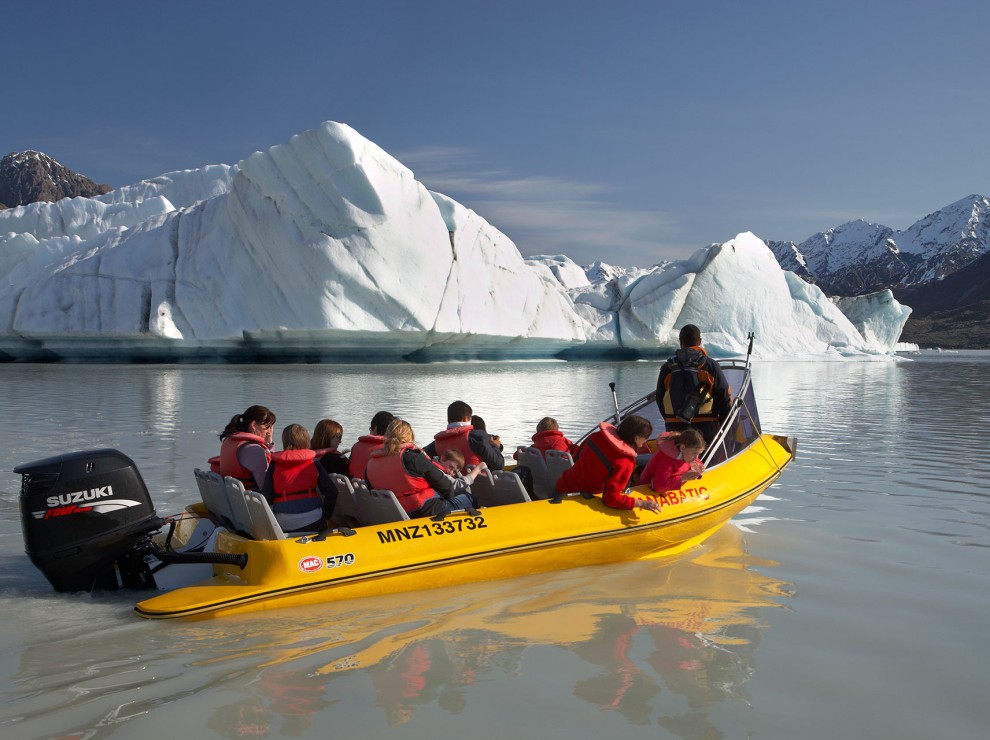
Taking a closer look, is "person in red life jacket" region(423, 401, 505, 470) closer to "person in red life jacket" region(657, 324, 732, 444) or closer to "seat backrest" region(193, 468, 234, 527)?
"seat backrest" region(193, 468, 234, 527)

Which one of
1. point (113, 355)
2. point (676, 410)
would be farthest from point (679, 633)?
point (113, 355)

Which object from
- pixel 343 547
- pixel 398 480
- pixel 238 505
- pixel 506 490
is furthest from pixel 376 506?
pixel 506 490

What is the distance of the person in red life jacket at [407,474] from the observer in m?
4.83

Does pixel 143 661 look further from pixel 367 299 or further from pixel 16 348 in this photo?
pixel 16 348

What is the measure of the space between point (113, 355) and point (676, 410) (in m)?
29.0

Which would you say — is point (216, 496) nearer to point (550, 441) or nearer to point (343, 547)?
point (343, 547)

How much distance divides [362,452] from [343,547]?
799 millimetres

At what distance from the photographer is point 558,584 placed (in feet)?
16.1

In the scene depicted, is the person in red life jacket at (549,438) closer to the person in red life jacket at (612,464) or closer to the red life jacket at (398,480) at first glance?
the person in red life jacket at (612,464)

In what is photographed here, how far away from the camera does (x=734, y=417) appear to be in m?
6.23

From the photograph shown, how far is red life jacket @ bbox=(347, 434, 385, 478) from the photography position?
507 centimetres

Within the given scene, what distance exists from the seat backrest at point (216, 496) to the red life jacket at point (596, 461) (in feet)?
A: 6.90

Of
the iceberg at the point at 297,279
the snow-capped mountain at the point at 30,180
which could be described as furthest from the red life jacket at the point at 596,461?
the snow-capped mountain at the point at 30,180

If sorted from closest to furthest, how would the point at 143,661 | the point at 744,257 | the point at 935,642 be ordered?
the point at 143,661
the point at 935,642
the point at 744,257
